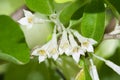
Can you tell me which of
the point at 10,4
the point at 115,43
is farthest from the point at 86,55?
the point at 10,4

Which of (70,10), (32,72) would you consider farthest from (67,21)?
(32,72)

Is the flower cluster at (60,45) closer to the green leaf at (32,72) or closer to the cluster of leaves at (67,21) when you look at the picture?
the cluster of leaves at (67,21)

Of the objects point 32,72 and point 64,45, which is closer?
point 64,45

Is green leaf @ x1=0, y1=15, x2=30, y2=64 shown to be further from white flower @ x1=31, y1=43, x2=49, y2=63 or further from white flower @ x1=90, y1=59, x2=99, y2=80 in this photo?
white flower @ x1=90, y1=59, x2=99, y2=80

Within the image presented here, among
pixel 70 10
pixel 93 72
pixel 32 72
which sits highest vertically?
pixel 70 10

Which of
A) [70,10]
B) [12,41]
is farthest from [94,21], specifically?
[12,41]

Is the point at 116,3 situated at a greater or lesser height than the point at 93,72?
greater

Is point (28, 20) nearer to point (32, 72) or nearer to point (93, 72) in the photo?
point (93, 72)
